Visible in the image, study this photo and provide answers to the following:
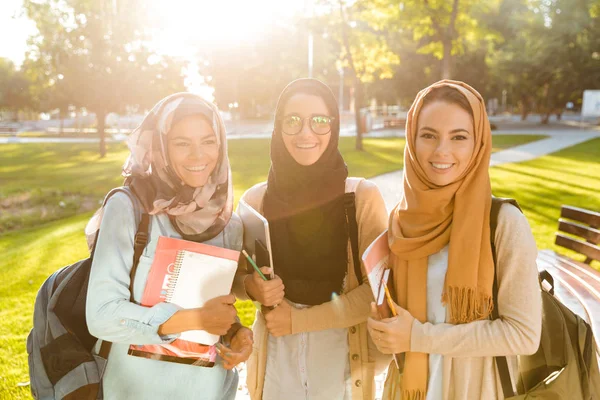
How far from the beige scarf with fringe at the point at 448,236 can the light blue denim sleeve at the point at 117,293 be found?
3.20 feet

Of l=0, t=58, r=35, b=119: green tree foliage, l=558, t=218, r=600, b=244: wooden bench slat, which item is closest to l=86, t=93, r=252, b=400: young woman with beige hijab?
l=558, t=218, r=600, b=244: wooden bench slat

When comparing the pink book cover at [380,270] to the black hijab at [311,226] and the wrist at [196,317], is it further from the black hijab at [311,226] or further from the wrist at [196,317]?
the wrist at [196,317]

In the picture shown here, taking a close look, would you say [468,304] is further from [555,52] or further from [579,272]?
[555,52]

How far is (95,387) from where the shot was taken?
74.0 inches

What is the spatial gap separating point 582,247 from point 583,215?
38 cm

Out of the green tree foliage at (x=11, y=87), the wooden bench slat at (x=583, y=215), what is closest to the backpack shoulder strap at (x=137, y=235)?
the wooden bench slat at (x=583, y=215)

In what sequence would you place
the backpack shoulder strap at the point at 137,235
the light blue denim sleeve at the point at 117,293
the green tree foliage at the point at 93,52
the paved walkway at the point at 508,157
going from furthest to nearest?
1. the green tree foliage at the point at 93,52
2. the paved walkway at the point at 508,157
3. the backpack shoulder strap at the point at 137,235
4. the light blue denim sleeve at the point at 117,293

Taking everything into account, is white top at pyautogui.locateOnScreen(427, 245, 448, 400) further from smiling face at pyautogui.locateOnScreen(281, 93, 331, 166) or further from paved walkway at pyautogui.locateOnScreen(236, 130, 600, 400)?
paved walkway at pyautogui.locateOnScreen(236, 130, 600, 400)

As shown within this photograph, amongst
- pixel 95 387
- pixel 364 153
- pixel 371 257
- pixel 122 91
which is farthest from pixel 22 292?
pixel 122 91

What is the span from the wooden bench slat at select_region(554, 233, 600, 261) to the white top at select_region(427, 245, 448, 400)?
4.16 metres

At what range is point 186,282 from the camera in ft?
6.27

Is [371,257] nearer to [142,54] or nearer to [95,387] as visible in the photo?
[95,387]

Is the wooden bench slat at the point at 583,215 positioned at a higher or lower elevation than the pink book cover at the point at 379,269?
lower

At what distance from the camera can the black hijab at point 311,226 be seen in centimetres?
242
